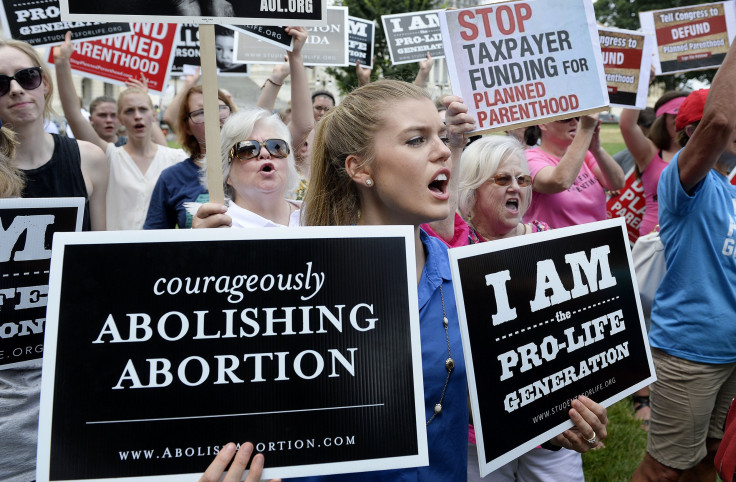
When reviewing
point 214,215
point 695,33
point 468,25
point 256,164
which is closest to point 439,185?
point 214,215

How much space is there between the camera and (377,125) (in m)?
2.12

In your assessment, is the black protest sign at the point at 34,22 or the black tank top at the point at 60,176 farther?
the black protest sign at the point at 34,22

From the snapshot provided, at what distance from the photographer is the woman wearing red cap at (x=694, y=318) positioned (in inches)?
127

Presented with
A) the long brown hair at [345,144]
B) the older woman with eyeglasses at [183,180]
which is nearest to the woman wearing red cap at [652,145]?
the older woman with eyeglasses at [183,180]

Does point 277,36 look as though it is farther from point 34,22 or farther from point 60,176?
point 34,22

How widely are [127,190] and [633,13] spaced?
156 feet

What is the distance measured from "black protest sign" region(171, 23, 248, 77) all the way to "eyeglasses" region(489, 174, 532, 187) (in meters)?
3.84

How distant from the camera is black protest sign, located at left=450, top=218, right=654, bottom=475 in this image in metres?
1.79

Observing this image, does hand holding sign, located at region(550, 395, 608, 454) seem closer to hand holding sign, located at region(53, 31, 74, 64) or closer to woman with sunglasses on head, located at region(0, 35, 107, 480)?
woman with sunglasses on head, located at region(0, 35, 107, 480)

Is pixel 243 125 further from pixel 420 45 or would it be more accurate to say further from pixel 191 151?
pixel 420 45

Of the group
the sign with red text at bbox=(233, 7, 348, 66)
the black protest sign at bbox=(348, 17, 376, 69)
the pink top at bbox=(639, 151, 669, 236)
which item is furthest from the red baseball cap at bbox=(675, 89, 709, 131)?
the black protest sign at bbox=(348, 17, 376, 69)

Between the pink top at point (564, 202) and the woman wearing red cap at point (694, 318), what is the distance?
33.8 inches

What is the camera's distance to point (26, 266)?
2172 millimetres

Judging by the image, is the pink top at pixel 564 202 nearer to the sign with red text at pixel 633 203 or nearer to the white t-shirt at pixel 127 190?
the sign with red text at pixel 633 203
